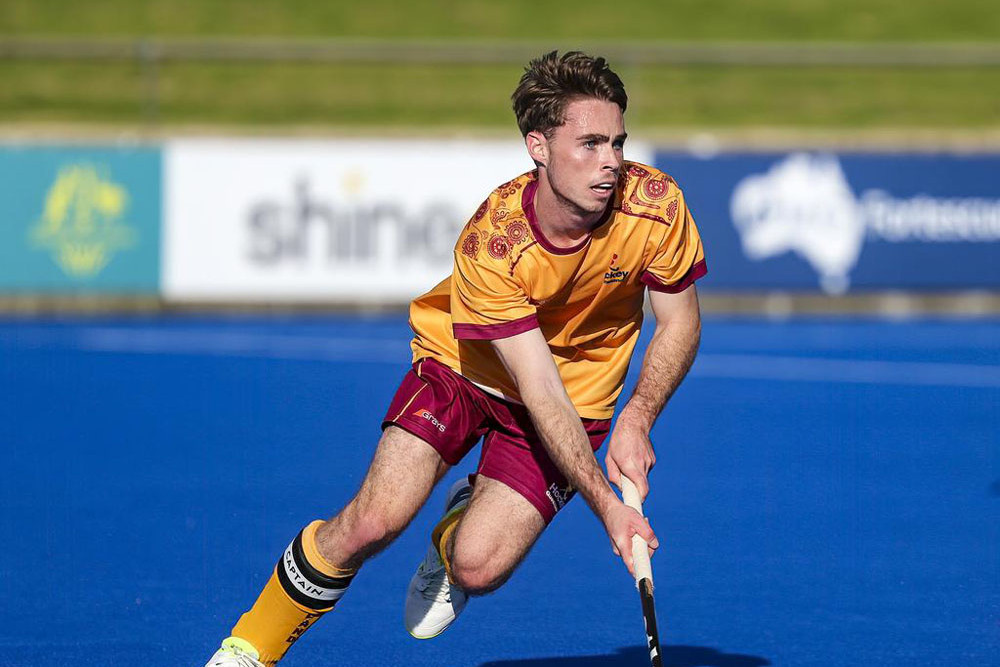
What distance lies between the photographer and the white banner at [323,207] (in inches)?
542

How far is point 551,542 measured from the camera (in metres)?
6.99

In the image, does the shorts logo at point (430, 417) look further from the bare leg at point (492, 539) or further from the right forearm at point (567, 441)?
the right forearm at point (567, 441)

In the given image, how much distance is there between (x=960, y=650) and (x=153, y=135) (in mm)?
10874

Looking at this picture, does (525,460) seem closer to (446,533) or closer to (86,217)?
(446,533)

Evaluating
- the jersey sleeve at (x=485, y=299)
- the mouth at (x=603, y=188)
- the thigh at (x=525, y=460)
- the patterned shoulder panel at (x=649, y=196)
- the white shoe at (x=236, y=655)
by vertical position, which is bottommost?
the white shoe at (x=236, y=655)

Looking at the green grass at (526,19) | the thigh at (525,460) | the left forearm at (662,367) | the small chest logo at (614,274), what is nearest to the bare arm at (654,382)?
the left forearm at (662,367)

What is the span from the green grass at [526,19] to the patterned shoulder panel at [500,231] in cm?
1703

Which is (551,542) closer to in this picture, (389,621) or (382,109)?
(389,621)

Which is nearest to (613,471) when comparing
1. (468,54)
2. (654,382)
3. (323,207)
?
(654,382)

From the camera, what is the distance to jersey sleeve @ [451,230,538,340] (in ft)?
15.5

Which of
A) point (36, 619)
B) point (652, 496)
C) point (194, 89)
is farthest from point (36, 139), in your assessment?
point (36, 619)

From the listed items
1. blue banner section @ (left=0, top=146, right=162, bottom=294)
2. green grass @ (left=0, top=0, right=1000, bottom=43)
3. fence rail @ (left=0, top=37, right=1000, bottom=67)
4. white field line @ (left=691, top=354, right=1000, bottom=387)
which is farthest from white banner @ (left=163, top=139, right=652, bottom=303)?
green grass @ (left=0, top=0, right=1000, bottom=43)

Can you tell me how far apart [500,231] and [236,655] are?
1.47 meters

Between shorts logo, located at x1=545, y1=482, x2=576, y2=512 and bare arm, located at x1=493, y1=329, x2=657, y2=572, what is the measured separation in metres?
0.52
